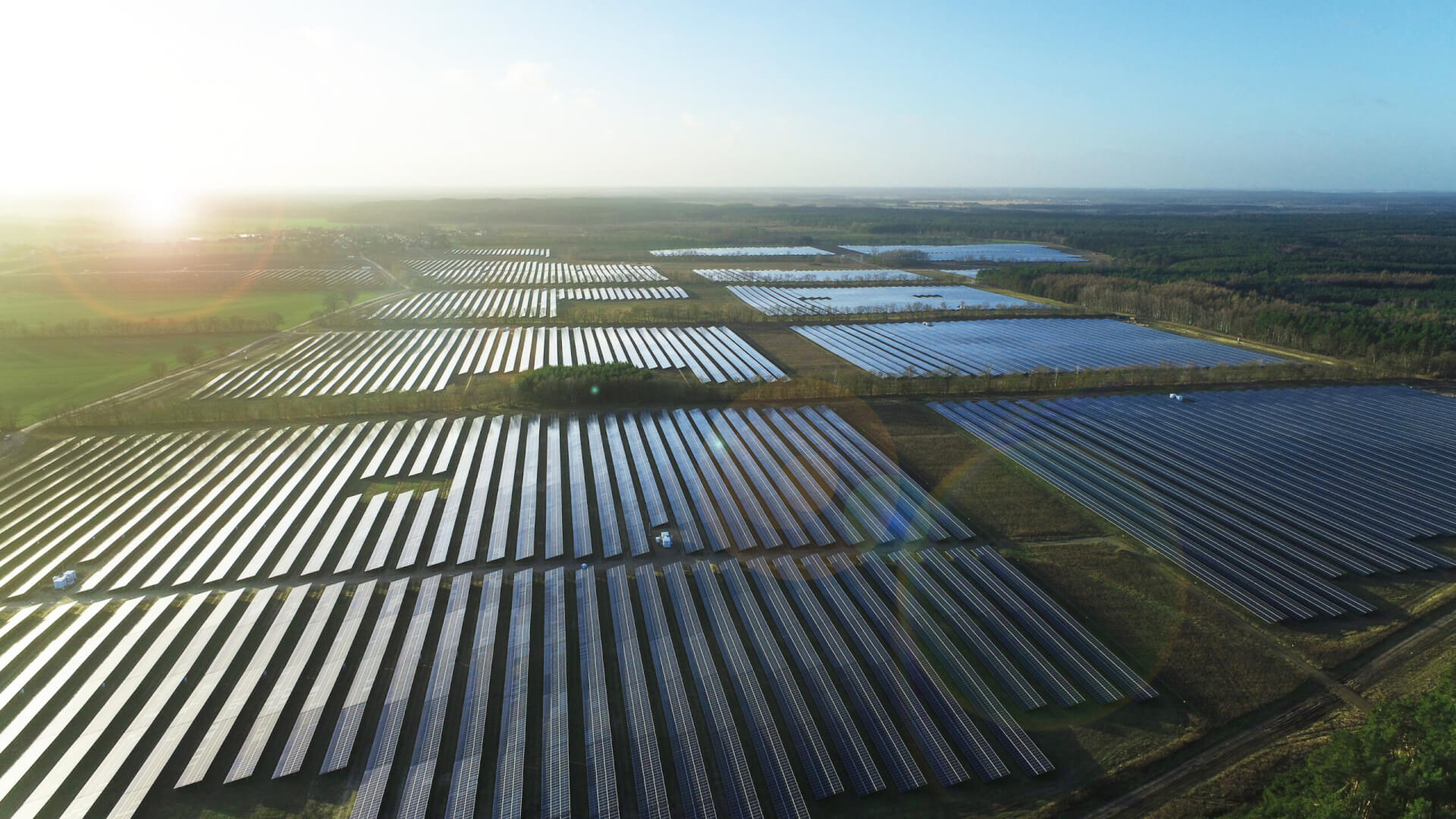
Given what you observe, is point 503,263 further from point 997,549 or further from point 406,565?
point 997,549

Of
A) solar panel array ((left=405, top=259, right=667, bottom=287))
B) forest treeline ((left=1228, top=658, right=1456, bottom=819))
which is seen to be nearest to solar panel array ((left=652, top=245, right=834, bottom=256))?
solar panel array ((left=405, top=259, right=667, bottom=287))

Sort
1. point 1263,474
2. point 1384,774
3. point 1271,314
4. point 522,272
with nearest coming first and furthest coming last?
point 1384,774
point 1263,474
point 1271,314
point 522,272

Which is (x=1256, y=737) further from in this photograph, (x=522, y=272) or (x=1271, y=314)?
(x=522, y=272)

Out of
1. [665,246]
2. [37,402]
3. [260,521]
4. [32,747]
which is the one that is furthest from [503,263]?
[32,747]

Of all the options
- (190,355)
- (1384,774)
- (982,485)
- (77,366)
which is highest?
(190,355)

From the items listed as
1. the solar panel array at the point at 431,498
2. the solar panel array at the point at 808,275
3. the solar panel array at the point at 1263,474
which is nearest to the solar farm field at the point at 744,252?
the solar panel array at the point at 808,275

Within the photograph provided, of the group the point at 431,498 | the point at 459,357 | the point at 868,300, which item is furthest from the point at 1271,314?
the point at 459,357

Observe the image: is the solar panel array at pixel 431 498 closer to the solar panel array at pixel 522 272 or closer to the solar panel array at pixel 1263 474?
the solar panel array at pixel 1263 474
